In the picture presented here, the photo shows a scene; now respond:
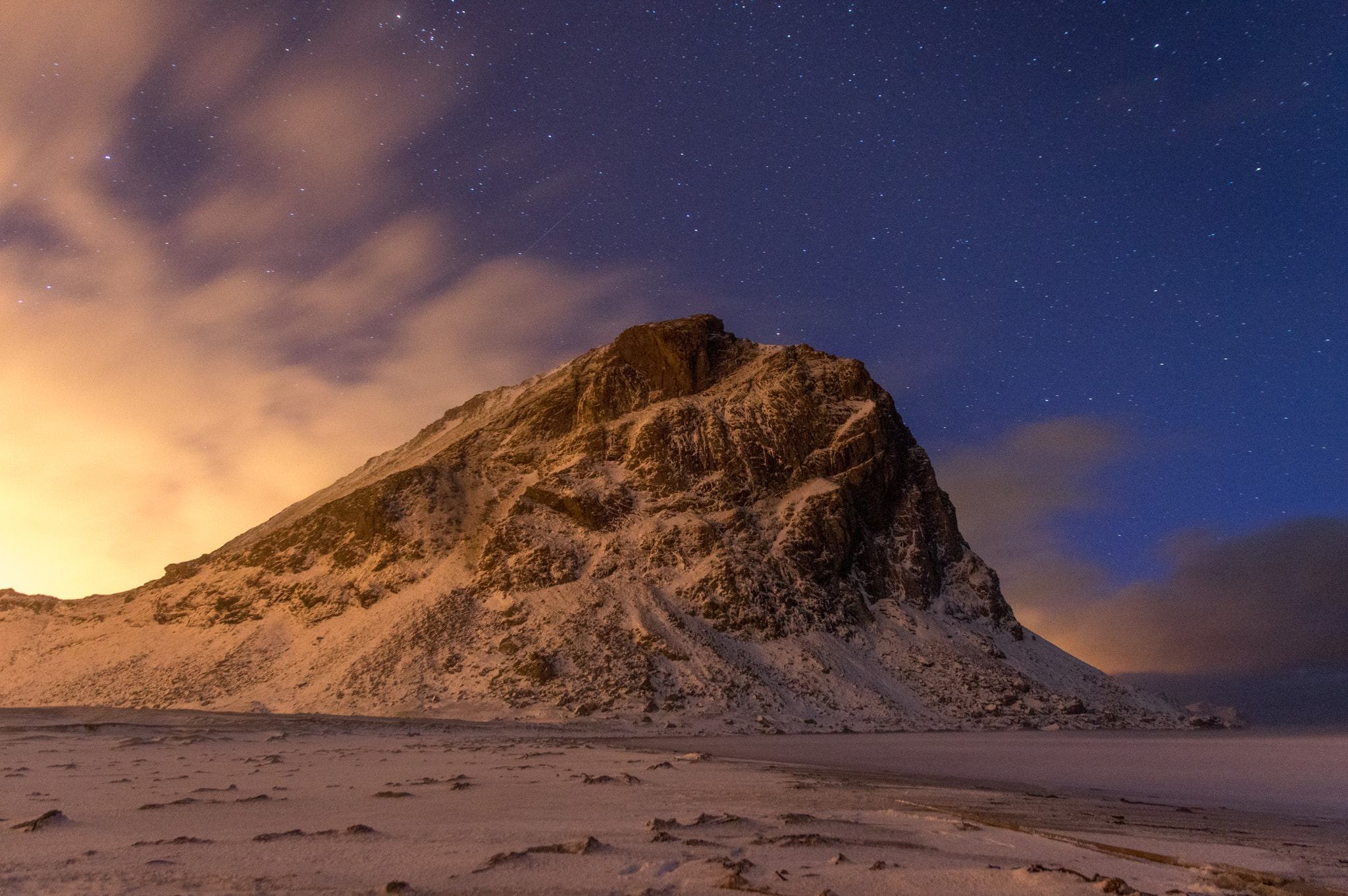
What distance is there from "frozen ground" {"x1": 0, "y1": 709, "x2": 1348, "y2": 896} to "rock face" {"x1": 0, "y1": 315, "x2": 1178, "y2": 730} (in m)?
38.1

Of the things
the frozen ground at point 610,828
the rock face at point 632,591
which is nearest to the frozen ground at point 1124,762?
the frozen ground at point 610,828

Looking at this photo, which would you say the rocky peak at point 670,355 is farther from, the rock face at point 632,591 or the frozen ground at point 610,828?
the frozen ground at point 610,828

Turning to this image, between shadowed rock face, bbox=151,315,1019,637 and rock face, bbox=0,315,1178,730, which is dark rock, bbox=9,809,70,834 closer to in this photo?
rock face, bbox=0,315,1178,730

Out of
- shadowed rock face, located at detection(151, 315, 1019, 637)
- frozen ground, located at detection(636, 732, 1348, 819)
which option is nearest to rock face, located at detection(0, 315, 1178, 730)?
shadowed rock face, located at detection(151, 315, 1019, 637)

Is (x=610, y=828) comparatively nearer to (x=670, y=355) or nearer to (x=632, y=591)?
(x=632, y=591)

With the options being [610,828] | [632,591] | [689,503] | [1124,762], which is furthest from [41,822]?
[689,503]

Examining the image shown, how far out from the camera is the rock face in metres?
57.8

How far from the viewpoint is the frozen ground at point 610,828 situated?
5113 mm

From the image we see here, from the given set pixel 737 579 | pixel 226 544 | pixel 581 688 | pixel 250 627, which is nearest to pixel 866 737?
pixel 581 688

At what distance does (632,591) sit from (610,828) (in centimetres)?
6157

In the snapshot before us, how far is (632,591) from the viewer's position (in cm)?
6825

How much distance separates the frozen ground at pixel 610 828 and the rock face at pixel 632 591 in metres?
38.1

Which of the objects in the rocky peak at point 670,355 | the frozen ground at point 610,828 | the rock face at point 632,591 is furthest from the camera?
the rocky peak at point 670,355

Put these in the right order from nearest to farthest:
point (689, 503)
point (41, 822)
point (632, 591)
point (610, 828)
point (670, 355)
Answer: point (41, 822), point (610, 828), point (632, 591), point (689, 503), point (670, 355)
